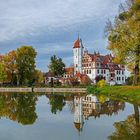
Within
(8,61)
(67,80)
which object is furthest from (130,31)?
(67,80)

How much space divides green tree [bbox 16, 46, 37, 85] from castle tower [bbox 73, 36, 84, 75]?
25.9m

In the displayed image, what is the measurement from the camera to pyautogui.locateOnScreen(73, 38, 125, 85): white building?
112 m

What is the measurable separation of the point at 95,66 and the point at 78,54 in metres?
8.55

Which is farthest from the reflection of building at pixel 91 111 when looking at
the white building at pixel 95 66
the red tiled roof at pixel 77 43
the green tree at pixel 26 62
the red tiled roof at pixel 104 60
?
the red tiled roof at pixel 77 43

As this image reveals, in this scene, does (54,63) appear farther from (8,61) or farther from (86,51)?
(8,61)

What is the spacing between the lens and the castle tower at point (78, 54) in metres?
116

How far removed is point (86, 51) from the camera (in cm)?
11556

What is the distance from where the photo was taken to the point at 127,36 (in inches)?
Result: 1719

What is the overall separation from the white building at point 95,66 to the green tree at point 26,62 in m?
24.6

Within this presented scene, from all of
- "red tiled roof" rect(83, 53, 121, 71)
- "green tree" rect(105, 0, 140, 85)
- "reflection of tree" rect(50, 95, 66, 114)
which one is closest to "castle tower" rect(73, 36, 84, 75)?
"red tiled roof" rect(83, 53, 121, 71)

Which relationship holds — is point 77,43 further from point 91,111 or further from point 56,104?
point 91,111

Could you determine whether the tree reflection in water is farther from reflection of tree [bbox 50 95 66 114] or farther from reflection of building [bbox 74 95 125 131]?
reflection of building [bbox 74 95 125 131]

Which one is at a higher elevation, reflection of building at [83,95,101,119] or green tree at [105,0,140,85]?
green tree at [105,0,140,85]

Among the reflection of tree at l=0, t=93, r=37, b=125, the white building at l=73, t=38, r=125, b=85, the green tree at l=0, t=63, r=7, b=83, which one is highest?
the white building at l=73, t=38, r=125, b=85
